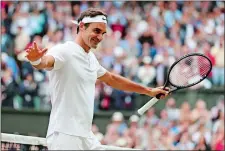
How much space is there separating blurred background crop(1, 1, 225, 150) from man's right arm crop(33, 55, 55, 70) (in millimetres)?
7621

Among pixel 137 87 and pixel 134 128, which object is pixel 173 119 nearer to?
pixel 134 128

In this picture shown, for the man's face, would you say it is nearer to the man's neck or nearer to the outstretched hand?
the man's neck

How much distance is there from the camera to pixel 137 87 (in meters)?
6.58

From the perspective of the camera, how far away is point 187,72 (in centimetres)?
690

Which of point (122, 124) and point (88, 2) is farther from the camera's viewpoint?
point (88, 2)

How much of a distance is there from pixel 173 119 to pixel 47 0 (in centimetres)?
510

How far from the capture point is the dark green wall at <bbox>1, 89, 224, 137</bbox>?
14281mm

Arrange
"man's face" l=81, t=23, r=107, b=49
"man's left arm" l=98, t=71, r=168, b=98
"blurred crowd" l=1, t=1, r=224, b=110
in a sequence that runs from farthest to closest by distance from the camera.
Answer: "blurred crowd" l=1, t=1, r=224, b=110
"man's left arm" l=98, t=71, r=168, b=98
"man's face" l=81, t=23, r=107, b=49

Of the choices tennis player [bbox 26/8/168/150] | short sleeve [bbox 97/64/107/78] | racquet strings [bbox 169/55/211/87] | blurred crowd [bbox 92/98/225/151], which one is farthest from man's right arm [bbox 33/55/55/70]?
blurred crowd [bbox 92/98/225/151]

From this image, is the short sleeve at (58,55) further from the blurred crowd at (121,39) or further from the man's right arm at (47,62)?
the blurred crowd at (121,39)

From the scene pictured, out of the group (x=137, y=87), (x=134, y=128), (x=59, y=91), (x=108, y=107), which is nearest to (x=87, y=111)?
(x=59, y=91)

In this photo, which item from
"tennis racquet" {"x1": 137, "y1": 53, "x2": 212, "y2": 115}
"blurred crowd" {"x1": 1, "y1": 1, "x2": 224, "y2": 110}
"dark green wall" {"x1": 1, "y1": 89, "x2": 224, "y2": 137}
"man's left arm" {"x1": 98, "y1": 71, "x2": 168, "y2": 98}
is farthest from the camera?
"blurred crowd" {"x1": 1, "y1": 1, "x2": 224, "y2": 110}

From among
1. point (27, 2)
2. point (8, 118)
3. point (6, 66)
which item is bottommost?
point (8, 118)

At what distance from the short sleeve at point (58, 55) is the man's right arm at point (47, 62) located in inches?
1.4
